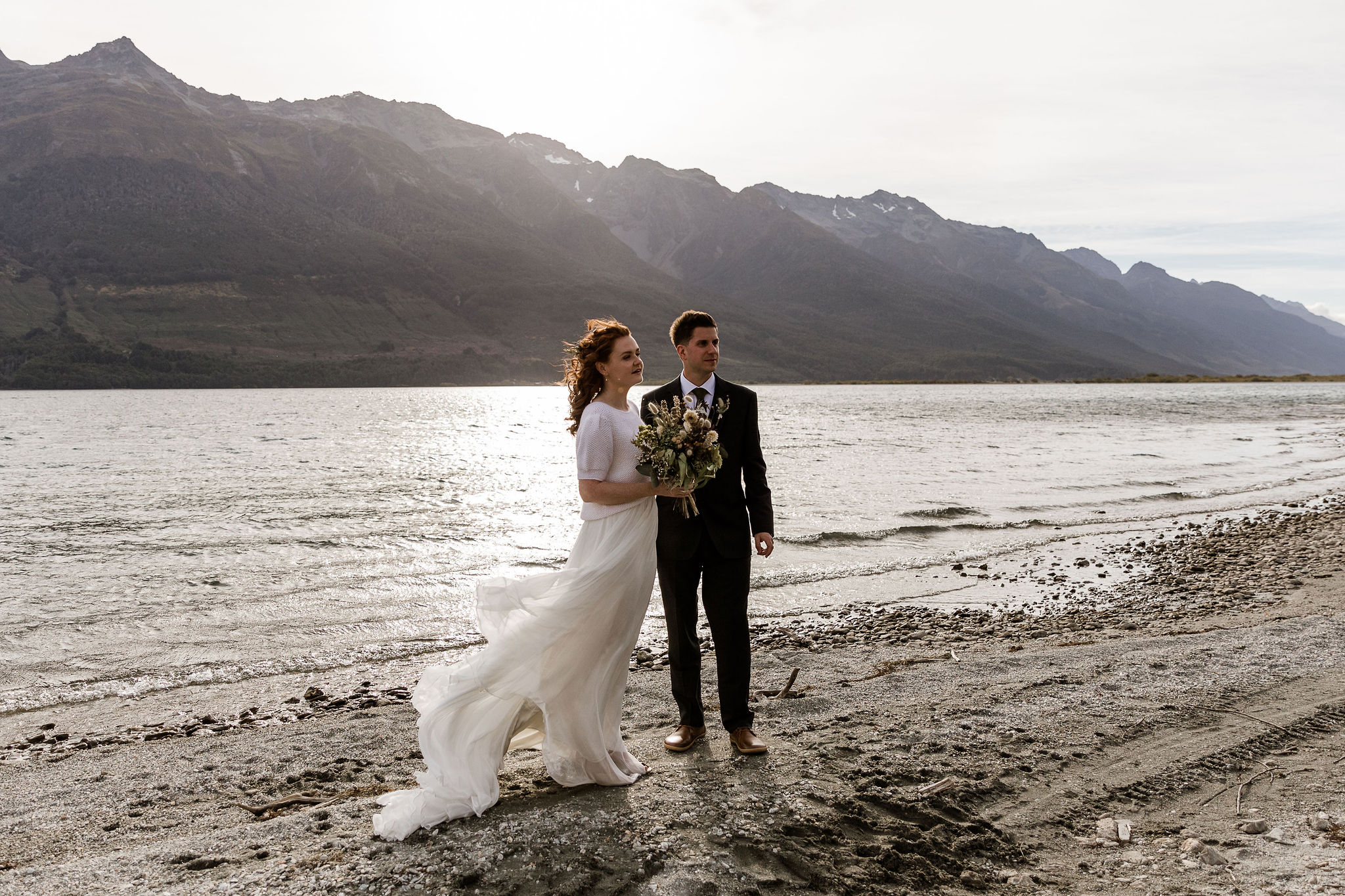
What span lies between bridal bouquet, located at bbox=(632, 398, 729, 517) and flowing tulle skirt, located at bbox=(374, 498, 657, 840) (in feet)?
1.23

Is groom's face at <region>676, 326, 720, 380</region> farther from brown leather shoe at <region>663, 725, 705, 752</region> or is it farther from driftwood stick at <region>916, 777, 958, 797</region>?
driftwood stick at <region>916, 777, 958, 797</region>

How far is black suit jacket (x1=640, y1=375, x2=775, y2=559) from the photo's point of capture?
568 centimetres

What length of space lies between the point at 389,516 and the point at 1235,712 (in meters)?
20.6

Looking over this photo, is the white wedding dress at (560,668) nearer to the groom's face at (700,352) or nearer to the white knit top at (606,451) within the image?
the white knit top at (606,451)

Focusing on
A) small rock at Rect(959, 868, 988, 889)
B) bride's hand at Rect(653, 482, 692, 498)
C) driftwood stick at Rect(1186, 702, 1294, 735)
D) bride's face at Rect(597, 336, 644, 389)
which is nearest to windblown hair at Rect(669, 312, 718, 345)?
bride's face at Rect(597, 336, 644, 389)

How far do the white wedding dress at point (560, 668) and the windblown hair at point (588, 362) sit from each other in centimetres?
16

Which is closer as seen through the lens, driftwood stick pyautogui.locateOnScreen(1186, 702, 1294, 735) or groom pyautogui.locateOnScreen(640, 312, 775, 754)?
groom pyautogui.locateOnScreen(640, 312, 775, 754)

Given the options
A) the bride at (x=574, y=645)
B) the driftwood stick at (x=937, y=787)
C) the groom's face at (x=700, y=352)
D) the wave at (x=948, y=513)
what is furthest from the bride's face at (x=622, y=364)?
the wave at (x=948, y=513)

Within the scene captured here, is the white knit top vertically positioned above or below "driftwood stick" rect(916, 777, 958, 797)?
above

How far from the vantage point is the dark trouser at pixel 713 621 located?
19.0 feet

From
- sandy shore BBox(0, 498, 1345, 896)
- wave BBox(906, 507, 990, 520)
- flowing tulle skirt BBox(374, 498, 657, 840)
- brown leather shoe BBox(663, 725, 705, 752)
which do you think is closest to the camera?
sandy shore BBox(0, 498, 1345, 896)

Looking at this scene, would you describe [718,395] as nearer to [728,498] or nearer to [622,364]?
[728,498]

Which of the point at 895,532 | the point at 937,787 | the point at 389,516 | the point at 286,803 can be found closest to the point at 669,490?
the point at 937,787

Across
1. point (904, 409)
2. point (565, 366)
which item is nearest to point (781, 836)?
point (565, 366)
